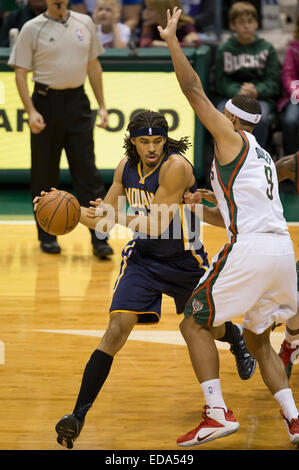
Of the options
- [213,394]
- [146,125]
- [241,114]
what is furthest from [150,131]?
[213,394]

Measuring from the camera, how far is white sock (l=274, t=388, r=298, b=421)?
4125 millimetres

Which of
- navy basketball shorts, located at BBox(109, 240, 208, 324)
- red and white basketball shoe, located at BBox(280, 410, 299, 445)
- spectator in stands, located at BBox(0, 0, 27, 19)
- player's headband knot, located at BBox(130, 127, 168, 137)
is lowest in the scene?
red and white basketball shoe, located at BBox(280, 410, 299, 445)

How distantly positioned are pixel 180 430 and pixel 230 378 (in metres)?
0.80

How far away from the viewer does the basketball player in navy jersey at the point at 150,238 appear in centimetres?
448

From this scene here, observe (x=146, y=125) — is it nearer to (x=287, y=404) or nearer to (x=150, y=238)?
(x=150, y=238)

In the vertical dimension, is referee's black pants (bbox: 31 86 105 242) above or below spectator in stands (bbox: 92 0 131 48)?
below

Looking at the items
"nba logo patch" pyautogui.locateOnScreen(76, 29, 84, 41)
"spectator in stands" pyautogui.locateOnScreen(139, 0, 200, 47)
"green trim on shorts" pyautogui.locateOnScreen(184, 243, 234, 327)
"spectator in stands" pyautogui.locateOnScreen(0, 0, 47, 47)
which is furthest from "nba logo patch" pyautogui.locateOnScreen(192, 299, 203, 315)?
"spectator in stands" pyautogui.locateOnScreen(0, 0, 47, 47)

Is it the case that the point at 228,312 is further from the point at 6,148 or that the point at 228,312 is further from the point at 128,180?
the point at 6,148

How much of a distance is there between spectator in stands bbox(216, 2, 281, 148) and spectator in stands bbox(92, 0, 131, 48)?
121cm

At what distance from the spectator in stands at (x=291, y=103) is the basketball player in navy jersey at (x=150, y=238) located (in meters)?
4.76

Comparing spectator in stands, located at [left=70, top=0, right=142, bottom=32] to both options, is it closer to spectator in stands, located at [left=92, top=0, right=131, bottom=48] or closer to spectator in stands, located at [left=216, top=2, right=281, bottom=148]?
spectator in stands, located at [left=92, top=0, right=131, bottom=48]

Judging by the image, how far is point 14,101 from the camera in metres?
9.23

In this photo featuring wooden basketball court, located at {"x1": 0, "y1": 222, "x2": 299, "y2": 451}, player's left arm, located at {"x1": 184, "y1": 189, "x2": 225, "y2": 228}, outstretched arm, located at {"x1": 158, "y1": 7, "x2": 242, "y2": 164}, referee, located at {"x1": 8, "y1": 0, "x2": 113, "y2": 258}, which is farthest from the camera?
referee, located at {"x1": 8, "y1": 0, "x2": 113, "y2": 258}
